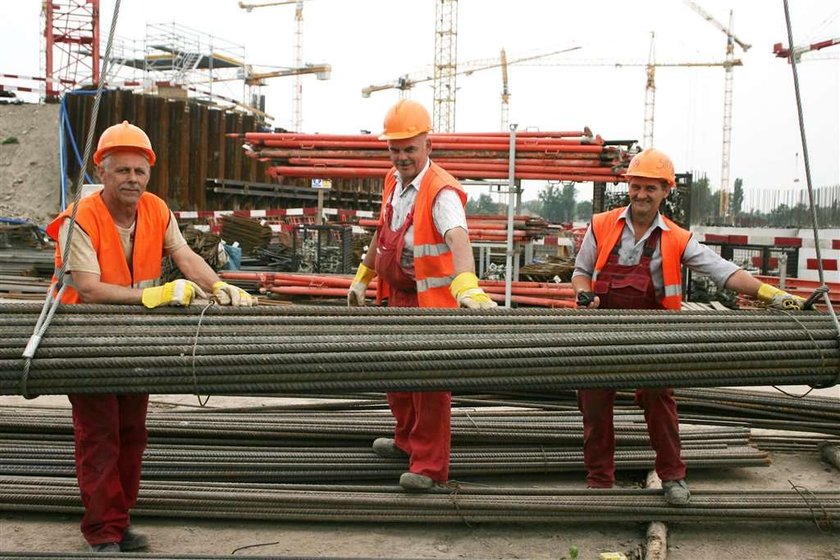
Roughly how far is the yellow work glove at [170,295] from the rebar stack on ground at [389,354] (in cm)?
9

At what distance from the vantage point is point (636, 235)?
4016 millimetres

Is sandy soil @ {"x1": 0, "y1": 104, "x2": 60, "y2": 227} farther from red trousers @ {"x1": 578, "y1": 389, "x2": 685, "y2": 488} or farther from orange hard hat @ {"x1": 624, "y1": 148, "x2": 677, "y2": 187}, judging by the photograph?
orange hard hat @ {"x1": 624, "y1": 148, "x2": 677, "y2": 187}

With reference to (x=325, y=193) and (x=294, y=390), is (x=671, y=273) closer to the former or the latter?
(x=294, y=390)

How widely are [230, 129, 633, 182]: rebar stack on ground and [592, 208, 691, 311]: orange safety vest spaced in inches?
250

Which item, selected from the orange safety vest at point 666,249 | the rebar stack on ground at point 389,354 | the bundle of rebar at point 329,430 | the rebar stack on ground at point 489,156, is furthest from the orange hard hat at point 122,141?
the rebar stack on ground at point 489,156

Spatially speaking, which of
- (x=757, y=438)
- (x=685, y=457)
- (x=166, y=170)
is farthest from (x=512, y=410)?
(x=166, y=170)

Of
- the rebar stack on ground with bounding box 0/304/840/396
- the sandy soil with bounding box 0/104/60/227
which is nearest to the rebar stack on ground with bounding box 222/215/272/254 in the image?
the sandy soil with bounding box 0/104/60/227

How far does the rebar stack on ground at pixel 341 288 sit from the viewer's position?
10.4 m

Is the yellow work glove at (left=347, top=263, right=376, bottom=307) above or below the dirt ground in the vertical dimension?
above

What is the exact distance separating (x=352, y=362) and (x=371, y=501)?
1.33m

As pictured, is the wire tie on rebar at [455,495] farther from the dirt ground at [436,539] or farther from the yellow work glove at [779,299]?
the yellow work glove at [779,299]

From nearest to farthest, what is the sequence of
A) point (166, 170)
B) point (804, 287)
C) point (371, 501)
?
point (371, 501)
point (804, 287)
point (166, 170)

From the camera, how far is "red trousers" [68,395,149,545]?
3232mm

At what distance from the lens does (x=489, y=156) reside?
1084cm
